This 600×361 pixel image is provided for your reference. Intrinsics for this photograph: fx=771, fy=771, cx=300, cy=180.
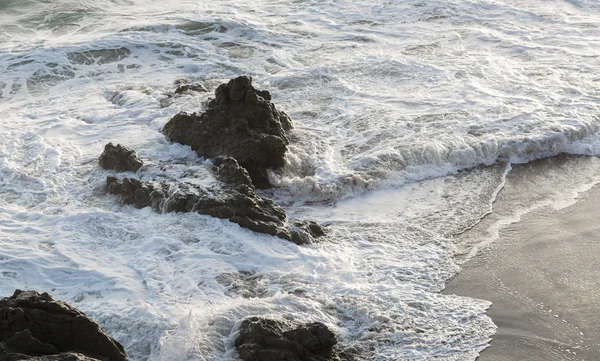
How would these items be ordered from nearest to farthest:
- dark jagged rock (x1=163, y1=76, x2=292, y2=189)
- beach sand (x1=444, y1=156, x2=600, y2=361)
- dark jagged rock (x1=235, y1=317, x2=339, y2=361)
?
dark jagged rock (x1=235, y1=317, x2=339, y2=361)
beach sand (x1=444, y1=156, x2=600, y2=361)
dark jagged rock (x1=163, y1=76, x2=292, y2=189)

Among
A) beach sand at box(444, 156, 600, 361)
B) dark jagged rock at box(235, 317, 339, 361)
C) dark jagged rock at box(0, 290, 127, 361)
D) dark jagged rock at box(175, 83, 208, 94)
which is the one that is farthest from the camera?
dark jagged rock at box(175, 83, 208, 94)


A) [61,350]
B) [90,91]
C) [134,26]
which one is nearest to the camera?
[61,350]

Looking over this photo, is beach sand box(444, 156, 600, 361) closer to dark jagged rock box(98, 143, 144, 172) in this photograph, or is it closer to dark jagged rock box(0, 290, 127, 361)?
dark jagged rock box(0, 290, 127, 361)

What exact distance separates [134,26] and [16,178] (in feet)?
23.4

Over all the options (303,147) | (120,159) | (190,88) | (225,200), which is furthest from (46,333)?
(190,88)

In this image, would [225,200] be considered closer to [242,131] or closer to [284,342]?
[242,131]

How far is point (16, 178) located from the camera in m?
9.16

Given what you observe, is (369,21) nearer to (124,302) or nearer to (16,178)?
(16,178)

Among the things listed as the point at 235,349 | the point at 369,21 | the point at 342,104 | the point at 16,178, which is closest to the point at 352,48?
the point at 369,21

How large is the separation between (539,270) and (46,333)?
4553mm

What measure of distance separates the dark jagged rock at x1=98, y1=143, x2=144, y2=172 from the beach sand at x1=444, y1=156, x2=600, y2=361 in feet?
12.8

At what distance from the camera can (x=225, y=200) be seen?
8008mm

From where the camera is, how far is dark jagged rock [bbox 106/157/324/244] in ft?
25.6

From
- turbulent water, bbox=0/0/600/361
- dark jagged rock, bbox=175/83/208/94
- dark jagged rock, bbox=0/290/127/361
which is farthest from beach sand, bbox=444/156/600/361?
dark jagged rock, bbox=175/83/208/94
